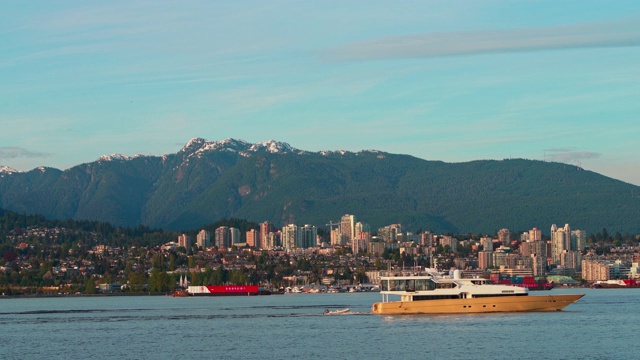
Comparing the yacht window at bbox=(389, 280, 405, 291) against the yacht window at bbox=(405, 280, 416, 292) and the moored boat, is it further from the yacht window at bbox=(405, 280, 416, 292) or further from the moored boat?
the yacht window at bbox=(405, 280, 416, 292)

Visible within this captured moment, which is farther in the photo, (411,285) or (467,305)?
(411,285)

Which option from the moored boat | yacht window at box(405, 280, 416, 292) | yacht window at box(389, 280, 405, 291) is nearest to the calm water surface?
the moored boat

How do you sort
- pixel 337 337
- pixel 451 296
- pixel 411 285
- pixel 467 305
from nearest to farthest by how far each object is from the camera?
pixel 337 337
pixel 467 305
pixel 451 296
pixel 411 285

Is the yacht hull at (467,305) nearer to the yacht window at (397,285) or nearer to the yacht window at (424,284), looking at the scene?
the yacht window at (424,284)

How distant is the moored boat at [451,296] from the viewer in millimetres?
104625

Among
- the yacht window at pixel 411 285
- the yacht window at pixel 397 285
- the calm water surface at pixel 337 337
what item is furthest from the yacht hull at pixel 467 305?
the calm water surface at pixel 337 337

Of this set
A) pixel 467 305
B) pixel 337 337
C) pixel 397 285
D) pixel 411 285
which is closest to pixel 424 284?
pixel 411 285

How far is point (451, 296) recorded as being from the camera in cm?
10506

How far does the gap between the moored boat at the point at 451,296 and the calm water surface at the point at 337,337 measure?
228cm

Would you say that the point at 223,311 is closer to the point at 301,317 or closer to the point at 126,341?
the point at 301,317

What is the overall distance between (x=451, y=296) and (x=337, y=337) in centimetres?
2039

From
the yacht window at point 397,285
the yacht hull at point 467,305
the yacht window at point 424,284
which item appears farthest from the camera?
the yacht window at point 397,285

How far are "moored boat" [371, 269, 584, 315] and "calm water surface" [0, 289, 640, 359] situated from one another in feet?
7.48

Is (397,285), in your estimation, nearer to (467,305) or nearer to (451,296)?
(451,296)
